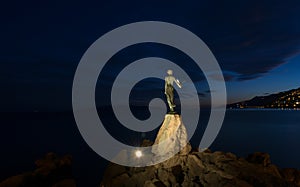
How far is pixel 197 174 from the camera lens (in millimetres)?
12641

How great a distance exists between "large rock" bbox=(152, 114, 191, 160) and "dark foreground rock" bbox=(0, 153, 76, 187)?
329 inches

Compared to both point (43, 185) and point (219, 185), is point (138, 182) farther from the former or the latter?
point (43, 185)

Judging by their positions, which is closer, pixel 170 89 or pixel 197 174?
pixel 197 174

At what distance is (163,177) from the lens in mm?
12914

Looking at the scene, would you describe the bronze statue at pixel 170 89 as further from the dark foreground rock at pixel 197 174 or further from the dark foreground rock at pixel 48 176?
the dark foreground rock at pixel 48 176

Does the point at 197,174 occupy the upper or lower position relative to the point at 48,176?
upper

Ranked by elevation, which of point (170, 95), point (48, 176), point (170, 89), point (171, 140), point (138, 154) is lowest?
point (48, 176)

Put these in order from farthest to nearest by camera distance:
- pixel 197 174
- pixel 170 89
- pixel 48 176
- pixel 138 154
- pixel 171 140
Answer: pixel 48 176
pixel 138 154
pixel 170 89
pixel 171 140
pixel 197 174

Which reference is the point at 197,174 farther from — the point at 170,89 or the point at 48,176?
the point at 48,176

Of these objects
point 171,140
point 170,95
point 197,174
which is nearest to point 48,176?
point 171,140

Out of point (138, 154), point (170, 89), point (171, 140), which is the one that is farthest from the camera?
point (138, 154)

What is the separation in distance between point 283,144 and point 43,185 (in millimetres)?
49309

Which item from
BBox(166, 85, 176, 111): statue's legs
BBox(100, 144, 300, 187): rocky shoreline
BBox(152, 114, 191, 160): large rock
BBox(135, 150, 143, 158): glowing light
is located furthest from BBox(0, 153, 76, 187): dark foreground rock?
BBox(166, 85, 176, 111): statue's legs

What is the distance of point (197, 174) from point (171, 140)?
264 centimetres
